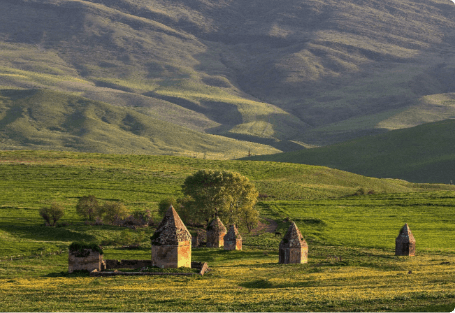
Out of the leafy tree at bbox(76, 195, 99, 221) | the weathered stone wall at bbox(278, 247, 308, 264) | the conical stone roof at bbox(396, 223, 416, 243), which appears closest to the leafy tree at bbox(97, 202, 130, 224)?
the leafy tree at bbox(76, 195, 99, 221)

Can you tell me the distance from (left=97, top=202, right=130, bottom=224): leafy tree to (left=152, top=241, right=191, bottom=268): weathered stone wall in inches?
1426

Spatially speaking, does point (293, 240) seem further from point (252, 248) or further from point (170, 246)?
point (252, 248)

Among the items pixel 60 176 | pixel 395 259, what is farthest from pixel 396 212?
pixel 60 176

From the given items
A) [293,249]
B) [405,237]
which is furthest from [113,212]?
[405,237]

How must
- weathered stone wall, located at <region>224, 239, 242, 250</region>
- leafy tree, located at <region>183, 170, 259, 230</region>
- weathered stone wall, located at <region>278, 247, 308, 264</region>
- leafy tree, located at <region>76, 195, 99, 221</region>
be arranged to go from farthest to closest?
leafy tree, located at <region>76, 195, 99, 221</region> → leafy tree, located at <region>183, 170, 259, 230</region> → weathered stone wall, located at <region>224, 239, 242, 250</region> → weathered stone wall, located at <region>278, 247, 308, 264</region>

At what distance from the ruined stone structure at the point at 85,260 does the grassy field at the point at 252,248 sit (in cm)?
127

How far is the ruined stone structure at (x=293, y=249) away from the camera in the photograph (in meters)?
63.7

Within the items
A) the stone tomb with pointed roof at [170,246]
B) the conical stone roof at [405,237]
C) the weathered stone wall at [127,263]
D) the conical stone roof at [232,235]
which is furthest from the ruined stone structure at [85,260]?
the conical stone roof at [405,237]

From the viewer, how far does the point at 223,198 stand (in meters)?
92.4

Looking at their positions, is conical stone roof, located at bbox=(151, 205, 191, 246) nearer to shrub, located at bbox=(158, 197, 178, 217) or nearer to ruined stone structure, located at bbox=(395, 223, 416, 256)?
ruined stone structure, located at bbox=(395, 223, 416, 256)

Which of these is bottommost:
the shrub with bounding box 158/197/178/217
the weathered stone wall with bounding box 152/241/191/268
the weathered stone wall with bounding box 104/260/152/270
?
the weathered stone wall with bounding box 104/260/152/270

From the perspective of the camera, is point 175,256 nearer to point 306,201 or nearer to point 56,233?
point 56,233

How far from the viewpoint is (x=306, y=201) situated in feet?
410

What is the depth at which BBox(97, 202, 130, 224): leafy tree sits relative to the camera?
308 ft
